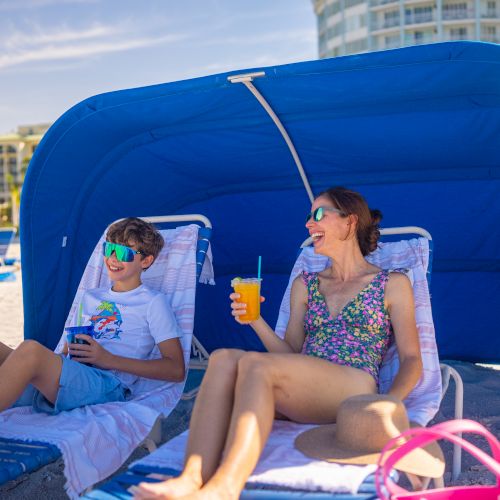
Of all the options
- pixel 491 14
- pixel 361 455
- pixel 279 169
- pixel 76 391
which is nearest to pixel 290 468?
pixel 361 455

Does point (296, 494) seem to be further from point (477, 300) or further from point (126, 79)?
point (126, 79)

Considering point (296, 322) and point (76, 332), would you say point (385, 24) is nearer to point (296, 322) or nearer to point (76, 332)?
point (296, 322)

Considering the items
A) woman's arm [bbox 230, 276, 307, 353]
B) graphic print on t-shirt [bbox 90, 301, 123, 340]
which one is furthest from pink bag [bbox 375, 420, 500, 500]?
graphic print on t-shirt [bbox 90, 301, 123, 340]

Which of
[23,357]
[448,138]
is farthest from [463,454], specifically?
[23,357]

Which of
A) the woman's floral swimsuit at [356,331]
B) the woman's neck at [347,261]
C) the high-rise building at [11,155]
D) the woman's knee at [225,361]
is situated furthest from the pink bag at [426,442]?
the high-rise building at [11,155]

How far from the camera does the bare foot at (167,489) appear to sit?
230cm

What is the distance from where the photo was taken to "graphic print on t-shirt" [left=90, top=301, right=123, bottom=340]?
4152 mm

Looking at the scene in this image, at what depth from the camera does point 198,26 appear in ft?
176

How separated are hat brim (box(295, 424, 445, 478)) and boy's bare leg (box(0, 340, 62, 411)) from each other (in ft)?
4.26

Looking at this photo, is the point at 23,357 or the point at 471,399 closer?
the point at 23,357

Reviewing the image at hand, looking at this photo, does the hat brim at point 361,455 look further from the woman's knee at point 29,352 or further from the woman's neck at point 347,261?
the woman's knee at point 29,352

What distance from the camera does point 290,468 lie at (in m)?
2.62

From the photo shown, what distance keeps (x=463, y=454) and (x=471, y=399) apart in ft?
3.33

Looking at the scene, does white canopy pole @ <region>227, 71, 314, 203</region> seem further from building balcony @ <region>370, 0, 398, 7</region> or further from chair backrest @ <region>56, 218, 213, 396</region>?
Result: building balcony @ <region>370, 0, 398, 7</region>
